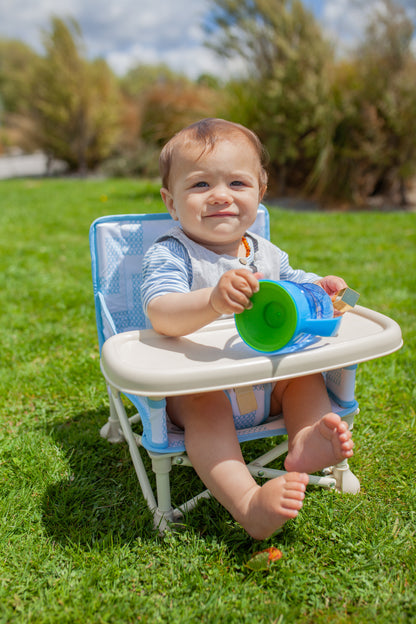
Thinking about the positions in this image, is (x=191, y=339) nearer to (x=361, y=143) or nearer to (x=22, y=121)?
(x=361, y=143)

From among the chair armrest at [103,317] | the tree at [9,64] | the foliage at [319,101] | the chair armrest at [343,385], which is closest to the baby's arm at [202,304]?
the chair armrest at [103,317]

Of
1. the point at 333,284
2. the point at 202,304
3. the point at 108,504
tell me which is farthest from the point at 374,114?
the point at 108,504

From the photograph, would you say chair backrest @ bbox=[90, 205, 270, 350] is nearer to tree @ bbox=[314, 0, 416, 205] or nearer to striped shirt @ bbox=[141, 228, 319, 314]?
striped shirt @ bbox=[141, 228, 319, 314]

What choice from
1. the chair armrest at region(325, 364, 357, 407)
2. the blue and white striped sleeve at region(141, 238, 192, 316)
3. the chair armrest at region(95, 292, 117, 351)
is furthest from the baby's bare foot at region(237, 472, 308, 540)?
the chair armrest at region(95, 292, 117, 351)

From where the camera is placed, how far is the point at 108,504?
165 cm

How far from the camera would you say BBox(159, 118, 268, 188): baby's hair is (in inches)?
62.3

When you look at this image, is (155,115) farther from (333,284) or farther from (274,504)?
(274,504)

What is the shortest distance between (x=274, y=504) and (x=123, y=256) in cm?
115

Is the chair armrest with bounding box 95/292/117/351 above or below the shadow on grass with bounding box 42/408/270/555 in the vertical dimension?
above

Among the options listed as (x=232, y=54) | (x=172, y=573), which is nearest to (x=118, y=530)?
(x=172, y=573)

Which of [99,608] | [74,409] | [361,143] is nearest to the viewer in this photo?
[99,608]

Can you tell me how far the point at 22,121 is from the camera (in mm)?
16562

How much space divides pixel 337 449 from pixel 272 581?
1.28ft

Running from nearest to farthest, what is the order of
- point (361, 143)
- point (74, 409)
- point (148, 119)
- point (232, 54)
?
point (74, 409)
point (361, 143)
point (232, 54)
point (148, 119)
